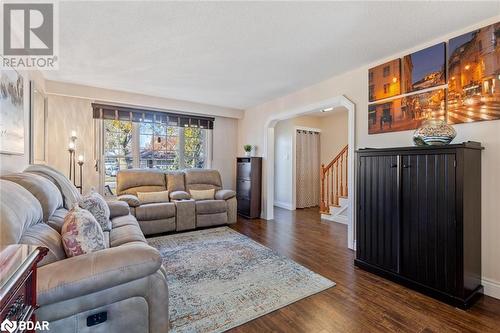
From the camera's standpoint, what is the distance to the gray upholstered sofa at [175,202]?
382cm

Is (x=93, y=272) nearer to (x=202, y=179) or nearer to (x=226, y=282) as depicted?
(x=226, y=282)

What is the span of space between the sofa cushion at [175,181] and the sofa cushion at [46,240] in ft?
9.92

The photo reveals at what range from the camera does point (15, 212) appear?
51.8 inches

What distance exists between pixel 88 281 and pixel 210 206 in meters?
3.14

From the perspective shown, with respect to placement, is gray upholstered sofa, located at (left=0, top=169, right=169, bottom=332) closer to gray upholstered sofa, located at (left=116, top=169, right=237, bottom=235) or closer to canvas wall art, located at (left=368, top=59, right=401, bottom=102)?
gray upholstered sofa, located at (left=116, top=169, right=237, bottom=235)

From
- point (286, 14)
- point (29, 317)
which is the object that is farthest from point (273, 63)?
point (29, 317)

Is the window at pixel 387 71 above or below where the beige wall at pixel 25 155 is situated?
above

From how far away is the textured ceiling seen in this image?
1.96 meters

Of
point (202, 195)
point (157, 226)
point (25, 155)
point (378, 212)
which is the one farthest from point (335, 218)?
point (25, 155)

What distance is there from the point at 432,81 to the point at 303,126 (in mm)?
3880

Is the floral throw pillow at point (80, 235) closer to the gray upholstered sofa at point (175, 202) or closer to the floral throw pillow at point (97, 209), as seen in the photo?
the floral throw pillow at point (97, 209)

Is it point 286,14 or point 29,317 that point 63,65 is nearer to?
point 286,14

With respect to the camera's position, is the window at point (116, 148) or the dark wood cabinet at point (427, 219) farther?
the window at point (116, 148)

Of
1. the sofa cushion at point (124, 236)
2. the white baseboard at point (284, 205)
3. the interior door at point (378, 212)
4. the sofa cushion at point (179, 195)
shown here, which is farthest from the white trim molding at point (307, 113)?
the sofa cushion at point (124, 236)
